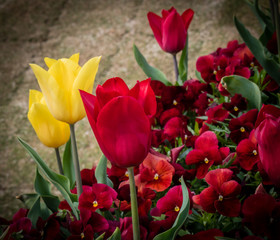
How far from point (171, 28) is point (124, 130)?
692mm

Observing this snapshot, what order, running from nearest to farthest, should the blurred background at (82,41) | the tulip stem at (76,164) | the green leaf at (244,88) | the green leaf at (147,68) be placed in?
1. the tulip stem at (76,164)
2. the green leaf at (244,88)
3. the green leaf at (147,68)
4. the blurred background at (82,41)

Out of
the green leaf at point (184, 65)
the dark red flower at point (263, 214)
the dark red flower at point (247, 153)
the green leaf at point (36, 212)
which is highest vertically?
the green leaf at point (184, 65)

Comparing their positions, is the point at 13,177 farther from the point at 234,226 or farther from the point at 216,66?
the point at 234,226

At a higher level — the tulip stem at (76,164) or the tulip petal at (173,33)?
the tulip petal at (173,33)

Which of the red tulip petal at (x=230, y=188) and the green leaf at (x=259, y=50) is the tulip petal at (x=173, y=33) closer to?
the green leaf at (x=259, y=50)

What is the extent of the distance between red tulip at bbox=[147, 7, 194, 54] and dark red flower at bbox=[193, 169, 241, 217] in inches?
22.6

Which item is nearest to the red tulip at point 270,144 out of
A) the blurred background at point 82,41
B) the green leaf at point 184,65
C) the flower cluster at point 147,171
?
the flower cluster at point 147,171

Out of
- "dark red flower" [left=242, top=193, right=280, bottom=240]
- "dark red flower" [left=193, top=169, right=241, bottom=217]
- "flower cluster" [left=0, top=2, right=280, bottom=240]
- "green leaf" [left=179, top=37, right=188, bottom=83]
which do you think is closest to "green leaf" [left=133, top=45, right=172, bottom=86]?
"green leaf" [left=179, top=37, right=188, bottom=83]

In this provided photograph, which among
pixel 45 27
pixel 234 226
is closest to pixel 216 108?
pixel 234 226

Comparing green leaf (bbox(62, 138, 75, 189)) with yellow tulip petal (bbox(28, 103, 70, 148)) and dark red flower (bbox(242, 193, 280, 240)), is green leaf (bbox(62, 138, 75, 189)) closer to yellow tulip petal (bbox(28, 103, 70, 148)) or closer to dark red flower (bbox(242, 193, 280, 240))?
yellow tulip petal (bbox(28, 103, 70, 148))

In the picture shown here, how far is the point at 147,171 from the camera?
31.4 inches

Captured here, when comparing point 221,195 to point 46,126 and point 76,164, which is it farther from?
point 46,126

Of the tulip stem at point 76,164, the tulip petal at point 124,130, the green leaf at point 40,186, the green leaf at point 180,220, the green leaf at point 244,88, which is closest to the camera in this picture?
the tulip petal at point 124,130

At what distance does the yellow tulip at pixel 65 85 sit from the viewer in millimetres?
681
